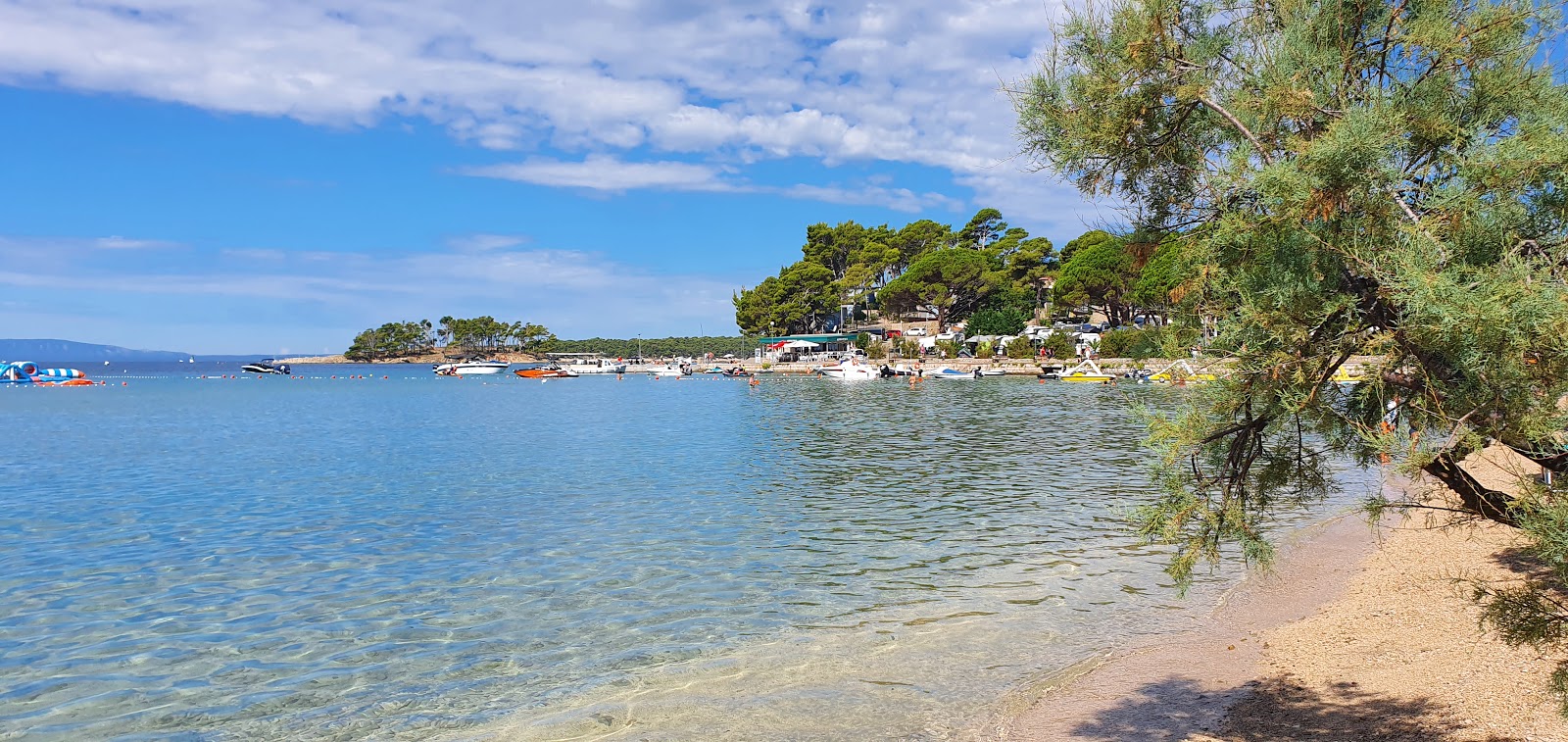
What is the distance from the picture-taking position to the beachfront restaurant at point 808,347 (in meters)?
112

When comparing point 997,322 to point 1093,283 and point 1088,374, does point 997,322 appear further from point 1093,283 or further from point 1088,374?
point 1088,374

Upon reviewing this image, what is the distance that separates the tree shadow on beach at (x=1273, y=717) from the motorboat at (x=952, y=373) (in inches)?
2885

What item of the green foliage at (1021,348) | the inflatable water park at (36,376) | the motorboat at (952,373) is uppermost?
the green foliage at (1021,348)

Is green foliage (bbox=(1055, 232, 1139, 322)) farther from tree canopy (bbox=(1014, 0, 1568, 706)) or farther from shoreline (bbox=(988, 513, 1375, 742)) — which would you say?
tree canopy (bbox=(1014, 0, 1568, 706))

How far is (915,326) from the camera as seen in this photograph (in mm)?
115188

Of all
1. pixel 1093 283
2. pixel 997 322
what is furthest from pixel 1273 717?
Result: pixel 997 322

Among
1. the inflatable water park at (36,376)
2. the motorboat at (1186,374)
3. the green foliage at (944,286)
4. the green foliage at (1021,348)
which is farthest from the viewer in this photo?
the inflatable water park at (36,376)

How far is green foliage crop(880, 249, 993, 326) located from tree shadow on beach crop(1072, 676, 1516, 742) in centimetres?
10011

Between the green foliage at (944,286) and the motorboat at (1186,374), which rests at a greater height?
the green foliage at (944,286)

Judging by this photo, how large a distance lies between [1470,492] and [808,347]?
361 ft

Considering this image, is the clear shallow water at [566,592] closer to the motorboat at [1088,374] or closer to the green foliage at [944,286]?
the motorboat at [1088,374]

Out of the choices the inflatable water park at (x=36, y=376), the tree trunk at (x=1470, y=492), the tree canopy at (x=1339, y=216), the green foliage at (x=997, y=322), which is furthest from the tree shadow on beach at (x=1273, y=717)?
the inflatable water park at (x=36, y=376)

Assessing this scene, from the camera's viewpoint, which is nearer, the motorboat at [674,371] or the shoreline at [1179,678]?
the shoreline at [1179,678]

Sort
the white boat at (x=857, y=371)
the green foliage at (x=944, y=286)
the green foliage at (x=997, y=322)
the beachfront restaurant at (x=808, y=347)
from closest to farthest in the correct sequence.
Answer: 1. the white boat at (x=857, y=371)
2. the green foliage at (x=997, y=322)
3. the green foliage at (x=944, y=286)
4. the beachfront restaurant at (x=808, y=347)
